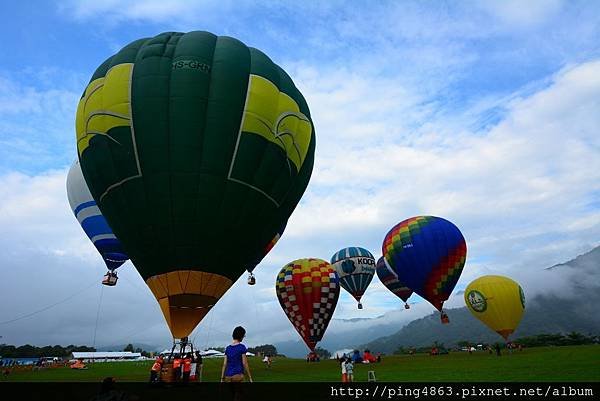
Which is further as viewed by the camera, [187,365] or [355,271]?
[355,271]

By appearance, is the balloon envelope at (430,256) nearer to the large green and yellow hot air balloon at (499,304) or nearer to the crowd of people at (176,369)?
the large green and yellow hot air balloon at (499,304)

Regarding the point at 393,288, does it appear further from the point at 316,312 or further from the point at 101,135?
the point at 101,135

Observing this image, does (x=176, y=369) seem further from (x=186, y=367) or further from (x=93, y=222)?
(x=93, y=222)

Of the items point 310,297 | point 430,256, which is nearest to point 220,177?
point 310,297

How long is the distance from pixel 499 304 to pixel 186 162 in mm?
31962

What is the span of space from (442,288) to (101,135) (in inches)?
1156

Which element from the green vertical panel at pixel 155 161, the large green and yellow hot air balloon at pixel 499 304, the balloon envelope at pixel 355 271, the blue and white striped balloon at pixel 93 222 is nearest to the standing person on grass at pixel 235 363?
the green vertical panel at pixel 155 161

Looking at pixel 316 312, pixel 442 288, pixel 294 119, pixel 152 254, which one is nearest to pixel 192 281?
pixel 152 254

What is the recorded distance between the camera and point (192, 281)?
1580 cm

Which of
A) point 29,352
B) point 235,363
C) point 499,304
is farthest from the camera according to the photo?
point 29,352

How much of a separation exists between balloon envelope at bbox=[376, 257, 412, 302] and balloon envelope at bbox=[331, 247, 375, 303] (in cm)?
266

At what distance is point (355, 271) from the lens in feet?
160

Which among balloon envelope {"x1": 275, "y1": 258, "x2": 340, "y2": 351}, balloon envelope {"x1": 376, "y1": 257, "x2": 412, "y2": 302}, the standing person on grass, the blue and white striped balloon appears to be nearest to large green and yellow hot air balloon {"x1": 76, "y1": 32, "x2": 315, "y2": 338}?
the standing person on grass
